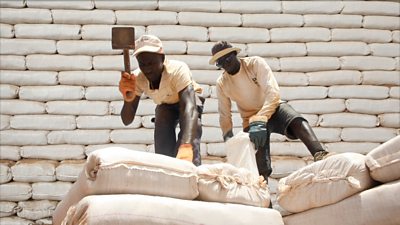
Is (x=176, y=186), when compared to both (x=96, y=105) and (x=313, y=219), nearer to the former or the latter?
(x=313, y=219)

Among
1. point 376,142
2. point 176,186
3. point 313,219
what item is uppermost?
point 176,186

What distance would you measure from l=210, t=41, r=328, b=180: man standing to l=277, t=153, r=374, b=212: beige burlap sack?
911 millimetres

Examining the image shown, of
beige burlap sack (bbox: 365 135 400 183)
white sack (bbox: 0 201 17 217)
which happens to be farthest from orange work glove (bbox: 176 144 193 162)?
white sack (bbox: 0 201 17 217)

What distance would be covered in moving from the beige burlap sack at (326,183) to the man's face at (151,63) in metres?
1.12

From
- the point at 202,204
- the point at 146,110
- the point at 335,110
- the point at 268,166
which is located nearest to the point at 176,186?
the point at 202,204

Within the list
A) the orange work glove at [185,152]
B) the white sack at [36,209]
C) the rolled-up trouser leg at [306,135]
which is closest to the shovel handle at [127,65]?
the orange work glove at [185,152]

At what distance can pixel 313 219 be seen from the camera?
2.46 metres

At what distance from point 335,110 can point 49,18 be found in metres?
2.27

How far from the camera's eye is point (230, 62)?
3.65m

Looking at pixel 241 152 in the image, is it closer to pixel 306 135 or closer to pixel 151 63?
pixel 306 135

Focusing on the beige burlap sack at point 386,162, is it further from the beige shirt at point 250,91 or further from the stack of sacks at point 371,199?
the beige shirt at point 250,91

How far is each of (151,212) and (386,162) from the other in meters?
0.78

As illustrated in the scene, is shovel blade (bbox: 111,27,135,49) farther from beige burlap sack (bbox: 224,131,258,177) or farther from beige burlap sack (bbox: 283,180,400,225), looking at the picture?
beige burlap sack (bbox: 283,180,400,225)

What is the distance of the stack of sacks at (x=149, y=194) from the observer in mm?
2186
